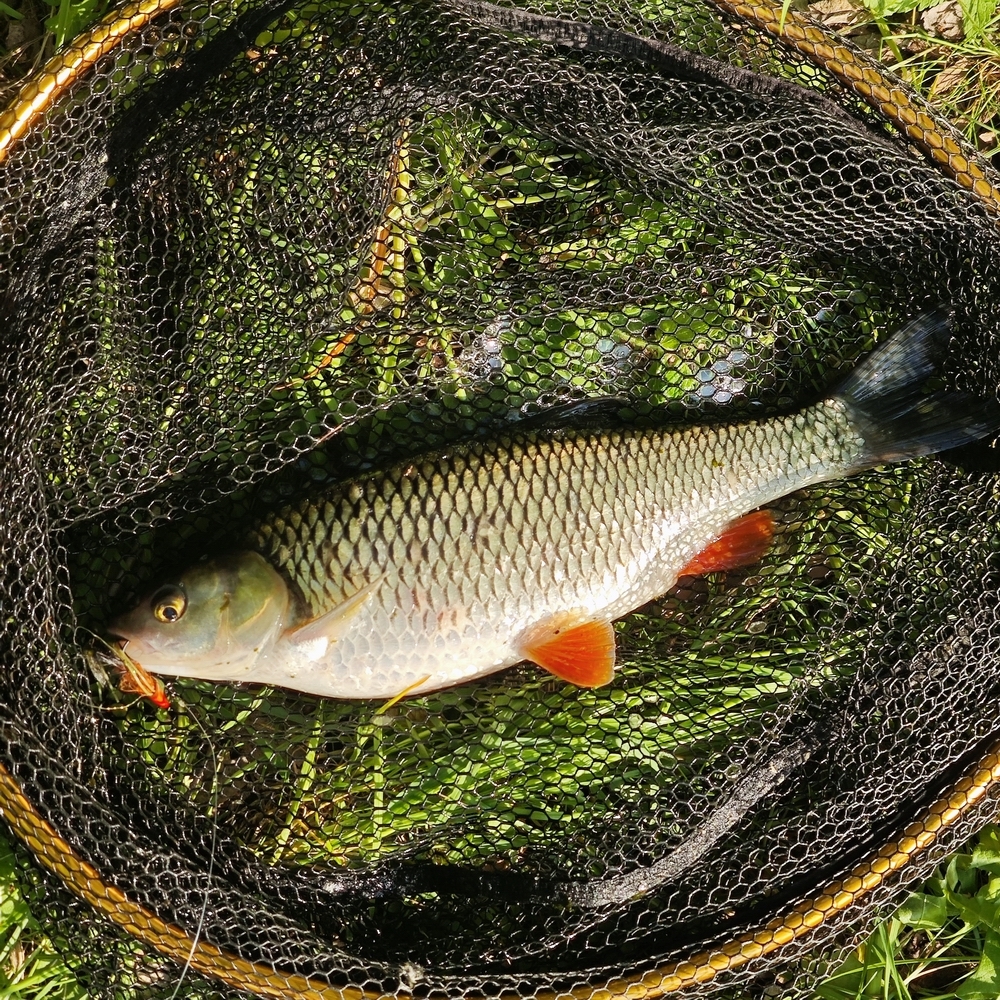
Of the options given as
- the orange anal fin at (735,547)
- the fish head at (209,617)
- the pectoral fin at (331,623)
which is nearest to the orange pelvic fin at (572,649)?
the orange anal fin at (735,547)

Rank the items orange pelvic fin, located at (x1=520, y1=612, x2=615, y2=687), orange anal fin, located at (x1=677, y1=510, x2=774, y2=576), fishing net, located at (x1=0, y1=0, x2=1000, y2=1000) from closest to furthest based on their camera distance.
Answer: fishing net, located at (x1=0, y1=0, x2=1000, y2=1000), orange pelvic fin, located at (x1=520, y1=612, x2=615, y2=687), orange anal fin, located at (x1=677, y1=510, x2=774, y2=576)

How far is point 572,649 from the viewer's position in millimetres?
1869

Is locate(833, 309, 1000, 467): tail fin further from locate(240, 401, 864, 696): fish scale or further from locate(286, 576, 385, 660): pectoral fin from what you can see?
locate(286, 576, 385, 660): pectoral fin

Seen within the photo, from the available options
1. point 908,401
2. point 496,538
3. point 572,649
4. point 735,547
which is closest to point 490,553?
point 496,538

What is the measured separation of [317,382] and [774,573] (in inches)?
45.4

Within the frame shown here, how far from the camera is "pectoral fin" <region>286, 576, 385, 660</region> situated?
1.80 m

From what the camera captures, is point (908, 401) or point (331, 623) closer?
point (331, 623)

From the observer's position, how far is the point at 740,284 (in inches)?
81.9

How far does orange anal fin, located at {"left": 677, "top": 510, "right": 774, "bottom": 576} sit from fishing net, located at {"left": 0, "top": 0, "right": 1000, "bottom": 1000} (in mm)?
73

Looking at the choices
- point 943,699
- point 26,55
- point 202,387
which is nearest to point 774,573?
point 943,699

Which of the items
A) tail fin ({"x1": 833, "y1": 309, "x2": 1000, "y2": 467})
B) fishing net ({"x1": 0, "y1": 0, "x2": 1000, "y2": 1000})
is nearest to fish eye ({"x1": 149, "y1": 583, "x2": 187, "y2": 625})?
fishing net ({"x1": 0, "y1": 0, "x2": 1000, "y2": 1000})

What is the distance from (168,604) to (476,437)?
746 millimetres

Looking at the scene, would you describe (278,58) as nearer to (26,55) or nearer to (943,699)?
(26,55)

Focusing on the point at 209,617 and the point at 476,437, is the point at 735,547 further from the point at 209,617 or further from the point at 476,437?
the point at 209,617
